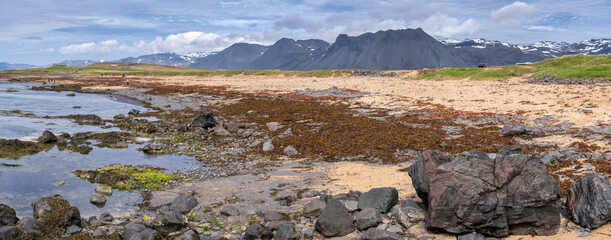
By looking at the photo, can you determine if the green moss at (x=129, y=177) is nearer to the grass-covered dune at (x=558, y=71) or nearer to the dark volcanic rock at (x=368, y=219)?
the dark volcanic rock at (x=368, y=219)

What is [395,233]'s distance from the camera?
8914mm

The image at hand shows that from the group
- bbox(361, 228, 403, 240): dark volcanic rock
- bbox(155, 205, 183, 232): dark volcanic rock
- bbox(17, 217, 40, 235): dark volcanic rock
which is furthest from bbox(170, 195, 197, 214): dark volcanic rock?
bbox(361, 228, 403, 240): dark volcanic rock

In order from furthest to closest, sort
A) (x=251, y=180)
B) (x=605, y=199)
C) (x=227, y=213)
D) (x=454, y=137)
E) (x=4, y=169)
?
1. (x=454, y=137)
2. (x=4, y=169)
3. (x=251, y=180)
4. (x=227, y=213)
5. (x=605, y=199)

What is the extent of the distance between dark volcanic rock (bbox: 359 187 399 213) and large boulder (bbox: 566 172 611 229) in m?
4.15

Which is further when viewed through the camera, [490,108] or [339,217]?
[490,108]

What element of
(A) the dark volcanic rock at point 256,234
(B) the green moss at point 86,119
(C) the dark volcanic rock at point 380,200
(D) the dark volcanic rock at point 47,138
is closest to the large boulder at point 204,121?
(D) the dark volcanic rock at point 47,138

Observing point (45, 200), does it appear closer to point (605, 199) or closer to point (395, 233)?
point (395, 233)

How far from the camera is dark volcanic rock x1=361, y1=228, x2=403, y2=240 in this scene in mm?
8188

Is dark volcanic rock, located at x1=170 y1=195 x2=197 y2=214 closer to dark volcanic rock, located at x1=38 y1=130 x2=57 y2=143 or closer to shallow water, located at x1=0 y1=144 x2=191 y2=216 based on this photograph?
shallow water, located at x1=0 y1=144 x2=191 y2=216

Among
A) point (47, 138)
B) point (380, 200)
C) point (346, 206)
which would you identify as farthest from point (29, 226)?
point (47, 138)

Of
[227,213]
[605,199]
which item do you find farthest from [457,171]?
[227,213]

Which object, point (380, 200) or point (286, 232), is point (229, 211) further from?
point (380, 200)

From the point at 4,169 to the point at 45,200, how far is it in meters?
7.43

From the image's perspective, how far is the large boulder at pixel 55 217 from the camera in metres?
9.91
